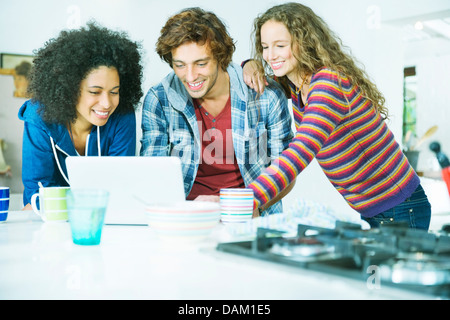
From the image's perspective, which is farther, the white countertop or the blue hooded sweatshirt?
the blue hooded sweatshirt

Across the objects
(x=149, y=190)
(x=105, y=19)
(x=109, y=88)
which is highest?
(x=105, y=19)

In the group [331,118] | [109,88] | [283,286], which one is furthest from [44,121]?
[283,286]

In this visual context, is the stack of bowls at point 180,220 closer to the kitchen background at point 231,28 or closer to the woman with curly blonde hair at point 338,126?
the woman with curly blonde hair at point 338,126

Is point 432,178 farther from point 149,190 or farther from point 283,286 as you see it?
point 283,286

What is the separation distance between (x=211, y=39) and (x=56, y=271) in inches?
57.1

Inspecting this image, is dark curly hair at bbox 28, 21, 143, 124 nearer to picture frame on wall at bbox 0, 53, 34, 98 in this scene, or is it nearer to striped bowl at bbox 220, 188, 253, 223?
picture frame on wall at bbox 0, 53, 34, 98

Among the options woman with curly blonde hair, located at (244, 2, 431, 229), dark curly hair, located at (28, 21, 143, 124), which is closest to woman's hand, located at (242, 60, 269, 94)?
woman with curly blonde hair, located at (244, 2, 431, 229)

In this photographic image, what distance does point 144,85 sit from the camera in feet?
11.0

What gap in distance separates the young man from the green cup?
719mm

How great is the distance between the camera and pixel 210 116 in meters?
2.11

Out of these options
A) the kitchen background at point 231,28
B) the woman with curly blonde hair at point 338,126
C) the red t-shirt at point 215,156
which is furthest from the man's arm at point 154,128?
the kitchen background at point 231,28

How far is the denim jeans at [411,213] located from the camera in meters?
1.67

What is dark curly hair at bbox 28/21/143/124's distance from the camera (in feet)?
7.01

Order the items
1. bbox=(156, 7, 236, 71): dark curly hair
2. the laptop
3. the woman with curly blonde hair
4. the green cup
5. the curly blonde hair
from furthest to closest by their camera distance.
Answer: bbox=(156, 7, 236, 71): dark curly hair < the curly blonde hair < the woman with curly blonde hair < the green cup < the laptop
